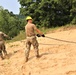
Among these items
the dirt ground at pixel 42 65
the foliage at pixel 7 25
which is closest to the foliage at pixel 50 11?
the foliage at pixel 7 25

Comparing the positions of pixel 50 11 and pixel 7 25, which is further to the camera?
pixel 7 25

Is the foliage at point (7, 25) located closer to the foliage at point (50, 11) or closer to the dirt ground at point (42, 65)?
the foliage at point (50, 11)

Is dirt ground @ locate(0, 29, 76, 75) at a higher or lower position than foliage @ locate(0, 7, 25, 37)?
higher

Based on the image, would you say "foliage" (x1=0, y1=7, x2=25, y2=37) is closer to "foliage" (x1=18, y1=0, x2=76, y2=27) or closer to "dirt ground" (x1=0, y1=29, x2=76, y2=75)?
"foliage" (x1=18, y1=0, x2=76, y2=27)

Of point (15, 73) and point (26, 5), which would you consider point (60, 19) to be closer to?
point (26, 5)

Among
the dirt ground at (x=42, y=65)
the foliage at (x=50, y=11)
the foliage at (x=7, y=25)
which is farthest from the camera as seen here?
the foliage at (x=7, y=25)

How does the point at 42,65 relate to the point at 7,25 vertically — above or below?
above

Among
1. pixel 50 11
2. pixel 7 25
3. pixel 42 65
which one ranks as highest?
pixel 42 65

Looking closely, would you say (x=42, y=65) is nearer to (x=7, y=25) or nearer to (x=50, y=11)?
(x=50, y=11)

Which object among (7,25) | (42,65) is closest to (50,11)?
(7,25)

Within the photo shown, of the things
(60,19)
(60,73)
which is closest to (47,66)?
(60,73)

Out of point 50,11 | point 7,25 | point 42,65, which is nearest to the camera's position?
point 42,65

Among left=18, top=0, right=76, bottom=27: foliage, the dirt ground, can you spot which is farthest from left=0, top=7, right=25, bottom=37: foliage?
the dirt ground

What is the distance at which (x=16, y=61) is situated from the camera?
13281 millimetres
